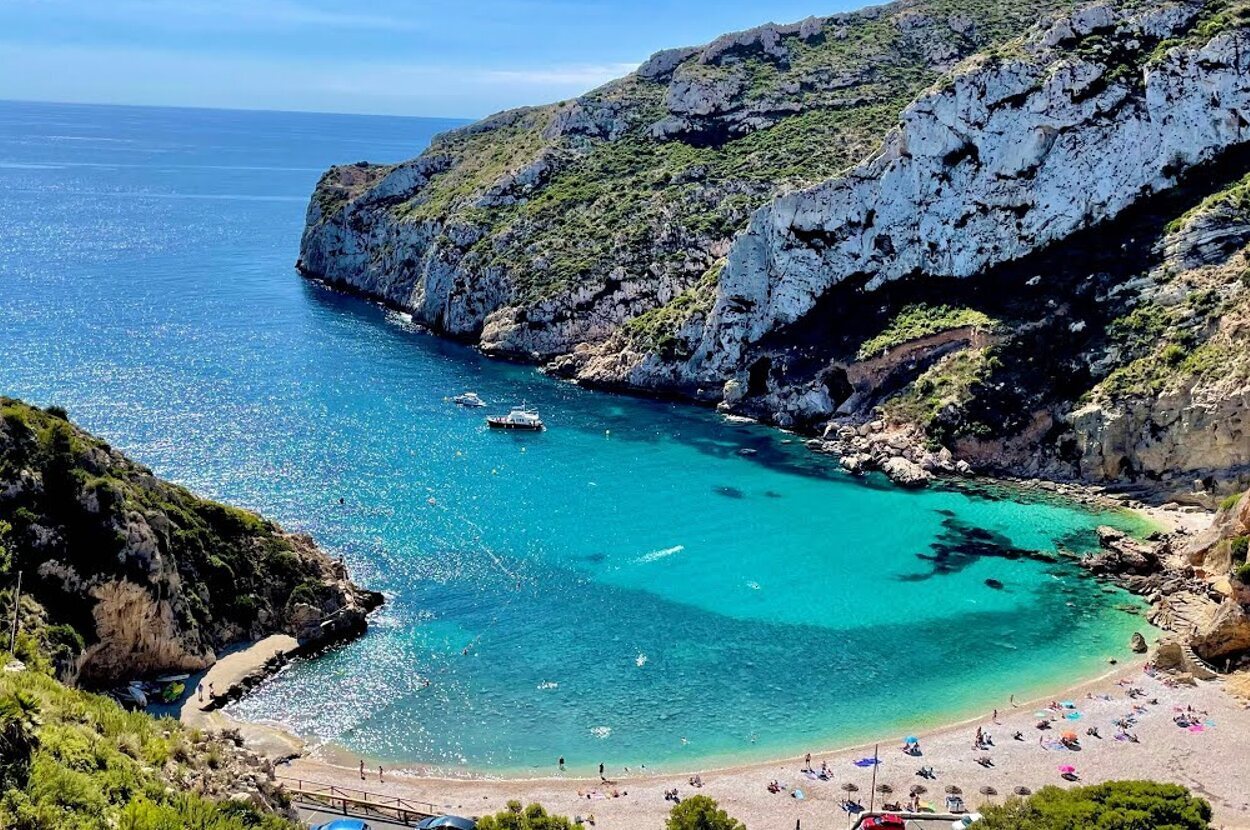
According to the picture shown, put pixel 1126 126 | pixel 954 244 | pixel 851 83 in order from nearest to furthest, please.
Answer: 1. pixel 1126 126
2. pixel 954 244
3. pixel 851 83

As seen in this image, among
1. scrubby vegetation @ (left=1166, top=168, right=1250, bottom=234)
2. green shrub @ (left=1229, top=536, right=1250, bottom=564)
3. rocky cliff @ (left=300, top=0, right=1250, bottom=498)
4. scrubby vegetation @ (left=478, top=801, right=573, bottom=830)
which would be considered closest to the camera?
scrubby vegetation @ (left=478, top=801, right=573, bottom=830)

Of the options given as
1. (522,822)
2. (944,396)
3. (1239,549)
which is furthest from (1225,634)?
(522,822)

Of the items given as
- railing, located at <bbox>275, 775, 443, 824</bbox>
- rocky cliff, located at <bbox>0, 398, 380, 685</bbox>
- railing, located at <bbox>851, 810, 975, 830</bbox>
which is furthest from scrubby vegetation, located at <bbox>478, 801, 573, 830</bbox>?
rocky cliff, located at <bbox>0, 398, 380, 685</bbox>

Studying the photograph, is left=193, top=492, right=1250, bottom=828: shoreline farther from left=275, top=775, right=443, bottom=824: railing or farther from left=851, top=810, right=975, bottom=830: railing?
left=851, top=810, right=975, bottom=830: railing

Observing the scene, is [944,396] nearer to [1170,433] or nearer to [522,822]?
[1170,433]

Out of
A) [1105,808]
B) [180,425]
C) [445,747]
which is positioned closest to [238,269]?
[180,425]

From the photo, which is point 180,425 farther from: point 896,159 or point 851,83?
point 851,83

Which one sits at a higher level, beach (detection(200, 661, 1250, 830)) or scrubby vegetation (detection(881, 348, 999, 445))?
scrubby vegetation (detection(881, 348, 999, 445))
